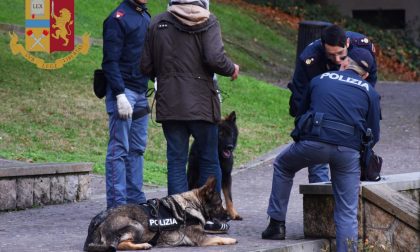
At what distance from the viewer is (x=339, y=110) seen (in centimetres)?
812

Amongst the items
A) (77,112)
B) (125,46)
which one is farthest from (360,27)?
(125,46)

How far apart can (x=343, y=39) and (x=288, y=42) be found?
63.4ft

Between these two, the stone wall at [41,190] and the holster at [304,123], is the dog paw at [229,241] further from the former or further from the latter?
the stone wall at [41,190]

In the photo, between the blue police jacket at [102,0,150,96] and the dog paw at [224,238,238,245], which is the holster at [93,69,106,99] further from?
the dog paw at [224,238,238,245]

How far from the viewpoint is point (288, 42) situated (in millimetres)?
27578

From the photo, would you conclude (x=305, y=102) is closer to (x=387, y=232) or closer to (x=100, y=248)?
(x=387, y=232)

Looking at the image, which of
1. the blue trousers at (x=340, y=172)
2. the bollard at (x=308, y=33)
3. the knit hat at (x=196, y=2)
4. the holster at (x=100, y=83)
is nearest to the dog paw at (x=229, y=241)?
the blue trousers at (x=340, y=172)

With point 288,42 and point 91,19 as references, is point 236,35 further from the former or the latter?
point 91,19

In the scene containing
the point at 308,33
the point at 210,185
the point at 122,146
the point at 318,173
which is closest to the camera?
the point at 210,185

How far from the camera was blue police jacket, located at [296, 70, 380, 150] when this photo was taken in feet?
26.6

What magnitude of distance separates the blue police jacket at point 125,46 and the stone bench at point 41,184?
6.12 ft

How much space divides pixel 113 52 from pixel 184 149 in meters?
1.15

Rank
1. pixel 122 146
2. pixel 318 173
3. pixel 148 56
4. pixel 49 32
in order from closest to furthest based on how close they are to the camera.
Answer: pixel 148 56, pixel 122 146, pixel 318 173, pixel 49 32

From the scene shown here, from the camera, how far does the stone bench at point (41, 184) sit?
1058cm
